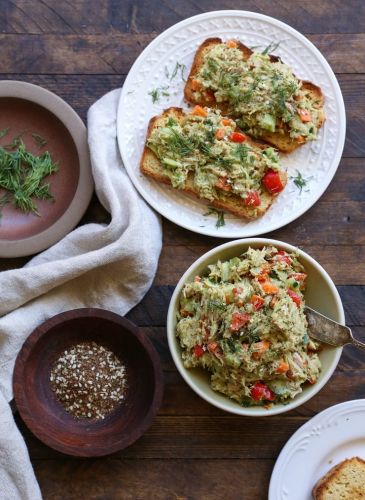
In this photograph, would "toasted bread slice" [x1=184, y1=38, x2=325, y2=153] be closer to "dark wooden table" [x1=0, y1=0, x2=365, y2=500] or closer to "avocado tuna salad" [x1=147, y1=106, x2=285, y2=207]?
"avocado tuna salad" [x1=147, y1=106, x2=285, y2=207]

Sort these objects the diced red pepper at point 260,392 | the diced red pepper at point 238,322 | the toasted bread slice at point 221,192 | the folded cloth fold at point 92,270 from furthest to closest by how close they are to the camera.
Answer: the toasted bread slice at point 221,192 → the folded cloth fold at point 92,270 → the diced red pepper at point 260,392 → the diced red pepper at point 238,322

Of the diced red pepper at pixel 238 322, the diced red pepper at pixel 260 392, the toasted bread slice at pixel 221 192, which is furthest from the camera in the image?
the toasted bread slice at pixel 221 192

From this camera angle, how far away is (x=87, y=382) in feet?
10.1

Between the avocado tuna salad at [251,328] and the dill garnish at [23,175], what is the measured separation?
0.82 metres

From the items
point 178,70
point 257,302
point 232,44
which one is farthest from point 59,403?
point 232,44

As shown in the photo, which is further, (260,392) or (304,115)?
(304,115)

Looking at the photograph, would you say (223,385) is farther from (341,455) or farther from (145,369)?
(341,455)

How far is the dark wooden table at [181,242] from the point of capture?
10.4ft

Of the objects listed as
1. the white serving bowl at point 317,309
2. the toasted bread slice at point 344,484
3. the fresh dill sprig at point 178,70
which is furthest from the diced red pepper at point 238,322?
the fresh dill sprig at point 178,70

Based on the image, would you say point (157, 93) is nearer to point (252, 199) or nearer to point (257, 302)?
point (252, 199)

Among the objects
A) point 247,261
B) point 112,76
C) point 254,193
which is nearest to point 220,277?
point 247,261

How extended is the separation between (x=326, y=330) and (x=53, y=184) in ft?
4.45

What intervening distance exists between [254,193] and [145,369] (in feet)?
2.92

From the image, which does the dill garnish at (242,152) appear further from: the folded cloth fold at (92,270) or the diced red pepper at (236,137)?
the folded cloth fold at (92,270)
